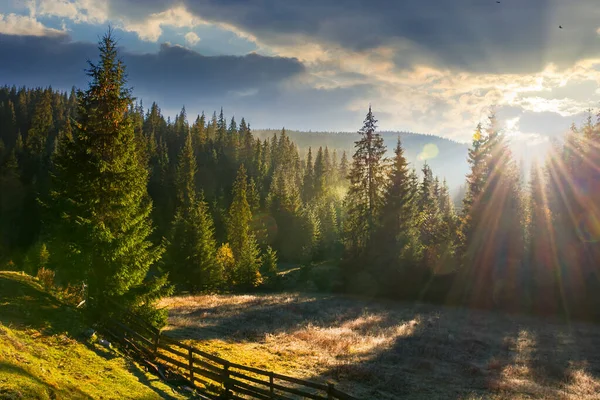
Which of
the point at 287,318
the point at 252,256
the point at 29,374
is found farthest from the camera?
the point at 252,256

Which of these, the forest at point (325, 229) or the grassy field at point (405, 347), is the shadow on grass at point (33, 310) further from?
the grassy field at point (405, 347)

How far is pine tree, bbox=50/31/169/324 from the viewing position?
17438 millimetres

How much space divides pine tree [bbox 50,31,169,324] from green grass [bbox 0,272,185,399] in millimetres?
2100

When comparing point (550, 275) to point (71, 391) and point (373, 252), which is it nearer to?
point (373, 252)

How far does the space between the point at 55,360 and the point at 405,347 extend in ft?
65.9

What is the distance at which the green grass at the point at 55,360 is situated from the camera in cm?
885

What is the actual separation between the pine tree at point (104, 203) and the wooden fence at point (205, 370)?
1237mm

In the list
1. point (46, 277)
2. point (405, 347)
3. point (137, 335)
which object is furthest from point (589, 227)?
point (46, 277)

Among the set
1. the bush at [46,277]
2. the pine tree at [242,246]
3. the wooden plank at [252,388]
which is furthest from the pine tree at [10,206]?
the wooden plank at [252,388]

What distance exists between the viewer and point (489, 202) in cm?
4019

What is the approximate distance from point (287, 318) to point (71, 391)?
23113mm

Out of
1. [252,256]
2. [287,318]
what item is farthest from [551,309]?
[252,256]

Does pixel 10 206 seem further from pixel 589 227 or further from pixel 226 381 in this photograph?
pixel 589 227

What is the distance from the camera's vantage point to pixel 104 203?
18.3 m
